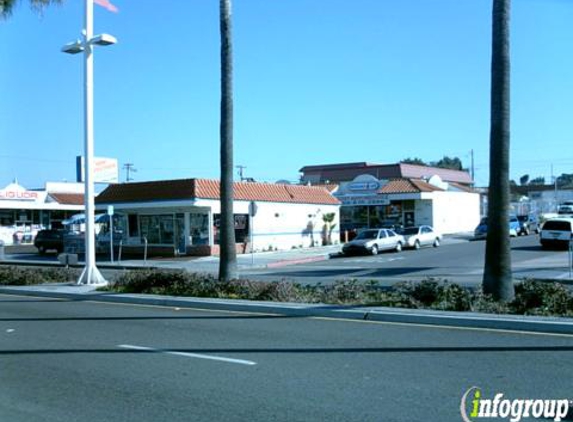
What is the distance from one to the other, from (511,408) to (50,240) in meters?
39.5

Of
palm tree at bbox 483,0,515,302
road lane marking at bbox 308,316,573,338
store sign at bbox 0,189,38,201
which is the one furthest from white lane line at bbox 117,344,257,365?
store sign at bbox 0,189,38,201

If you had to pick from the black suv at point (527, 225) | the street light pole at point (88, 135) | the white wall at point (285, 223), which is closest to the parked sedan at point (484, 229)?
the black suv at point (527, 225)

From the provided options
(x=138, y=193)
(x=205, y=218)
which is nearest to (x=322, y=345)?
(x=205, y=218)

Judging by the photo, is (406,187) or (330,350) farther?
(406,187)

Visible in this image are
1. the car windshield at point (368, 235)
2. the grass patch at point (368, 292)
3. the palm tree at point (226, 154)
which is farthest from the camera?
the car windshield at point (368, 235)

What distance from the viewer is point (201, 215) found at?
119ft

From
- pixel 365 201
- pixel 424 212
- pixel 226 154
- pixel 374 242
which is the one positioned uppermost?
pixel 365 201

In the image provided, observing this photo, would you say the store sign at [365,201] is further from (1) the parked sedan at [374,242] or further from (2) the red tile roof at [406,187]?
(1) the parked sedan at [374,242]

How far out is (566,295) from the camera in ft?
35.4

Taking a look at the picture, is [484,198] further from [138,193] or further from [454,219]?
[138,193]

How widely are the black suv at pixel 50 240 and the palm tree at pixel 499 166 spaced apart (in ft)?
113

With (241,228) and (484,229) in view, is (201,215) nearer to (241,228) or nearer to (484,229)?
(241,228)

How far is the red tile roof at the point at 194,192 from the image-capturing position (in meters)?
35.6

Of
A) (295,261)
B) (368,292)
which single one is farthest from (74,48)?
(295,261)
